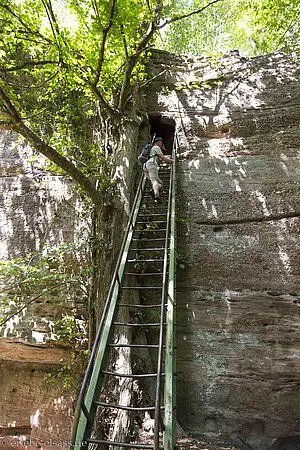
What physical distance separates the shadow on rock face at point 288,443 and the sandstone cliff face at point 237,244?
0.05ft

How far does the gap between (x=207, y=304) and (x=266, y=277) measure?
116 cm

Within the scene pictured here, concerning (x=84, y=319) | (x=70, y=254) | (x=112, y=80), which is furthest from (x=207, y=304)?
(x=112, y=80)

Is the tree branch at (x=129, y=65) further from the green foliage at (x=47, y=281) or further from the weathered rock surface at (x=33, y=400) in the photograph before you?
the weathered rock surface at (x=33, y=400)

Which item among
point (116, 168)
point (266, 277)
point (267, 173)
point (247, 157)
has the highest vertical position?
point (247, 157)

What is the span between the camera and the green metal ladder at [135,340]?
2.43 meters

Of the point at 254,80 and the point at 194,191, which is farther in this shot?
the point at 254,80

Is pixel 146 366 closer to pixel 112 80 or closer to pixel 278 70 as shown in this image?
pixel 112 80

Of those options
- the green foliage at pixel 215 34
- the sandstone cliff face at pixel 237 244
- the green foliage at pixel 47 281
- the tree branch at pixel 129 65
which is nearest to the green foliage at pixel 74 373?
the green foliage at pixel 47 281

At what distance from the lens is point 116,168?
6.25 m

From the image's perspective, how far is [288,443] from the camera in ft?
15.3

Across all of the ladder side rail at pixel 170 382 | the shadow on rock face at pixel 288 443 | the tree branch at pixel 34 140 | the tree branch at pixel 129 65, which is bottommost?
the shadow on rock face at pixel 288 443

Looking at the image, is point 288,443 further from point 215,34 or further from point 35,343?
point 215,34

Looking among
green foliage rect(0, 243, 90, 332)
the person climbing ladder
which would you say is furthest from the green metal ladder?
green foliage rect(0, 243, 90, 332)

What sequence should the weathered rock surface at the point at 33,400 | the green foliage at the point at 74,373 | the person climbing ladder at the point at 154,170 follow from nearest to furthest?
the green foliage at the point at 74,373 → the weathered rock surface at the point at 33,400 → the person climbing ladder at the point at 154,170
